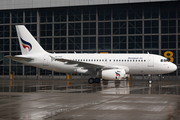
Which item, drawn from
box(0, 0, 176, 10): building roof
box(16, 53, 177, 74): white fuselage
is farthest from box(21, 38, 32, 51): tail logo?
box(0, 0, 176, 10): building roof

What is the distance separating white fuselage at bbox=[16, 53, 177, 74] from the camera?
1288 inches

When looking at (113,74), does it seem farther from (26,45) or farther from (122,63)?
(26,45)

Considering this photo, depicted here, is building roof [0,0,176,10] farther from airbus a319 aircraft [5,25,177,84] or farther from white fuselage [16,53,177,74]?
white fuselage [16,53,177,74]

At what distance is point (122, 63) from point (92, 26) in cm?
1879

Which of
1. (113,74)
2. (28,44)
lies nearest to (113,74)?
(113,74)

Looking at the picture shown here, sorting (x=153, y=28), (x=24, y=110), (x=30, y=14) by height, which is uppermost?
(x=30, y=14)

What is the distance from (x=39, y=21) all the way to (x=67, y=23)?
233 inches

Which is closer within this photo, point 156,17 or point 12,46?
point 156,17

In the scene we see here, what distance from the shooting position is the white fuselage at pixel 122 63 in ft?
107

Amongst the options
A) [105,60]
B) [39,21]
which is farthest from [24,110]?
[39,21]

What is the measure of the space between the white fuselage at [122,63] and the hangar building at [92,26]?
14788 millimetres

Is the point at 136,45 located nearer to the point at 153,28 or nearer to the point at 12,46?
the point at 153,28

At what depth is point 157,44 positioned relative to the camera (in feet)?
155

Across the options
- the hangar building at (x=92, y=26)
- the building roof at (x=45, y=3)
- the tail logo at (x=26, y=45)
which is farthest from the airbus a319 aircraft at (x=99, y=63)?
the building roof at (x=45, y=3)
